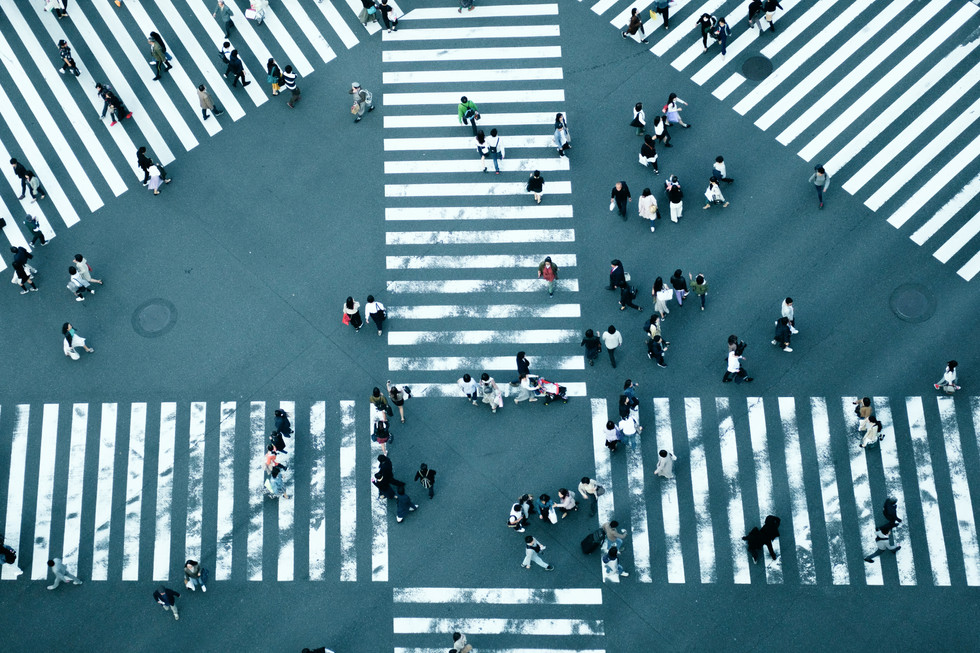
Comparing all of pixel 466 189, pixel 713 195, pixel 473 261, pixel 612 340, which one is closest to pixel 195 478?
pixel 473 261

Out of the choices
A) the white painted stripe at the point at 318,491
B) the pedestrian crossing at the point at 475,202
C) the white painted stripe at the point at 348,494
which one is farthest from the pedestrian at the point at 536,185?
the white painted stripe at the point at 318,491

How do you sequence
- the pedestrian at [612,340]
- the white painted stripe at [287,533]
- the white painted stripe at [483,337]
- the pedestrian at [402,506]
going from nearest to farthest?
the pedestrian at [402,506]
the white painted stripe at [287,533]
the pedestrian at [612,340]
the white painted stripe at [483,337]

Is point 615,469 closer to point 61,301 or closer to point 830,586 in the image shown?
point 830,586

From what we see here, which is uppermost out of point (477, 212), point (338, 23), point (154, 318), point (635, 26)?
point (338, 23)

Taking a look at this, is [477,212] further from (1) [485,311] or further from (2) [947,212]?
(2) [947,212]

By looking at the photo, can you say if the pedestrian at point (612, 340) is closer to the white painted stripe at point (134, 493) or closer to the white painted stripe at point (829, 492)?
the white painted stripe at point (829, 492)

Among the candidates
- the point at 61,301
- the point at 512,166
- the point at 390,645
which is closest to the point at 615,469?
the point at 390,645
